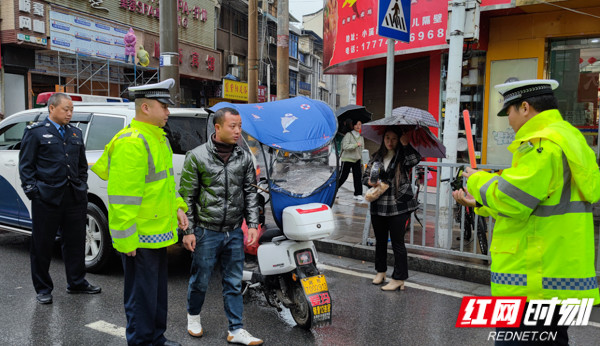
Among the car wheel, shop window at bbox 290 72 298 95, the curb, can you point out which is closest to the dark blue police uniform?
the car wheel

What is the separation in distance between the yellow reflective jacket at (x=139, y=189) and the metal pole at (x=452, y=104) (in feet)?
12.0

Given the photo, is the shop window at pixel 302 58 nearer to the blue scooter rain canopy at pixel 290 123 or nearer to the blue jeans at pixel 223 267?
the blue scooter rain canopy at pixel 290 123

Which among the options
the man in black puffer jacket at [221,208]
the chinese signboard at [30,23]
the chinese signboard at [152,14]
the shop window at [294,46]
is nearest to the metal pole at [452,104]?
the man in black puffer jacket at [221,208]

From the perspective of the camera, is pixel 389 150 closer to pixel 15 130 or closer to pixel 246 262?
pixel 246 262

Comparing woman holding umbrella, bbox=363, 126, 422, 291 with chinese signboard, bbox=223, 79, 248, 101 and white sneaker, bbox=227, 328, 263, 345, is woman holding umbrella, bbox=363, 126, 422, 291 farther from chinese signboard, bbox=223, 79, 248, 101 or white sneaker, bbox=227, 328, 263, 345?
chinese signboard, bbox=223, 79, 248, 101

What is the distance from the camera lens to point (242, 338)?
3.78m

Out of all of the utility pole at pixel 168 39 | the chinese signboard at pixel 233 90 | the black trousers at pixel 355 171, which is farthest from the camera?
the chinese signboard at pixel 233 90

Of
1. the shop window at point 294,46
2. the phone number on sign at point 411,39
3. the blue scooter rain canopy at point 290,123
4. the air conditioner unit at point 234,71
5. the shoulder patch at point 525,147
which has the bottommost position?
the shoulder patch at point 525,147

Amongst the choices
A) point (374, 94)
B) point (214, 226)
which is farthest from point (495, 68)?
point (214, 226)

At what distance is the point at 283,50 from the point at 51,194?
31.1 ft

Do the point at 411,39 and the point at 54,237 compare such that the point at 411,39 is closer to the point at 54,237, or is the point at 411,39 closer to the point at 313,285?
the point at 313,285

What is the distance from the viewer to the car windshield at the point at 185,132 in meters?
5.25

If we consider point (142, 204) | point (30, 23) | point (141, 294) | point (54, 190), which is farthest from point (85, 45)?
point (141, 294)

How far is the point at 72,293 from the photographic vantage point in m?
4.92
